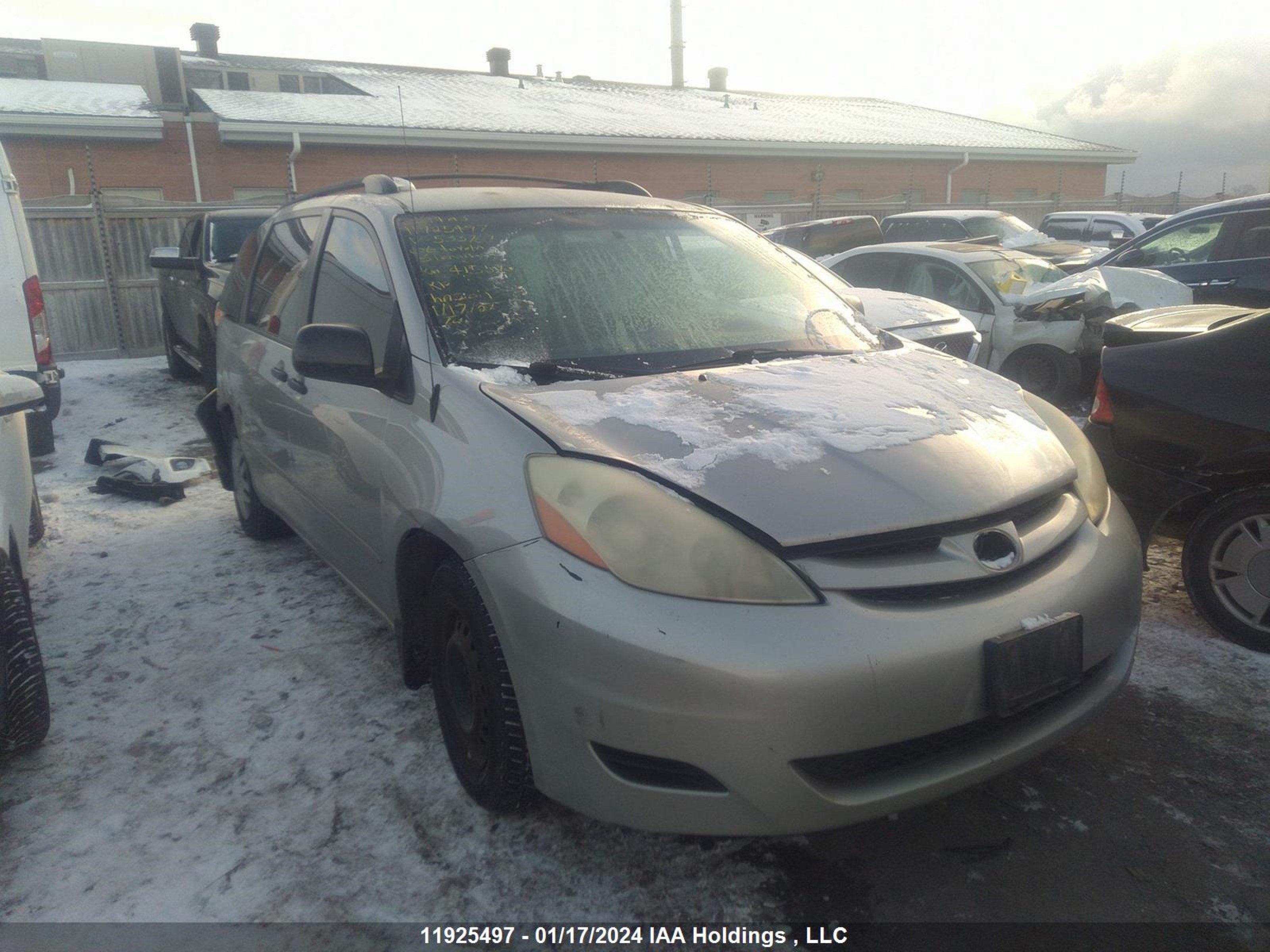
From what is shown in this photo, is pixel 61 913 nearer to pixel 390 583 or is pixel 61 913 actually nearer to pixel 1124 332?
pixel 390 583

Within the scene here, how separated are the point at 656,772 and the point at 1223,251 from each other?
8.33 metres

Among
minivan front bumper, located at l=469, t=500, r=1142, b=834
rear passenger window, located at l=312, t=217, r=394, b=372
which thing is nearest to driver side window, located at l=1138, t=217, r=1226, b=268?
minivan front bumper, located at l=469, t=500, r=1142, b=834

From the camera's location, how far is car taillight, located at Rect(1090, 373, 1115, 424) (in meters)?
3.62

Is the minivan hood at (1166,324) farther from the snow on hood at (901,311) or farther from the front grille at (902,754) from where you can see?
the front grille at (902,754)

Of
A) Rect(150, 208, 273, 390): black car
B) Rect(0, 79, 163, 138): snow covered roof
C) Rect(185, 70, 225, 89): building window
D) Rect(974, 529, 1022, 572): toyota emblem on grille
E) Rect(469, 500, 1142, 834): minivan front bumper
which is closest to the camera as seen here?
Rect(469, 500, 1142, 834): minivan front bumper

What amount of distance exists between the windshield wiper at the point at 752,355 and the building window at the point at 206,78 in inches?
937

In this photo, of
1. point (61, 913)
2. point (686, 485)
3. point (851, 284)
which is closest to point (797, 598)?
point (686, 485)

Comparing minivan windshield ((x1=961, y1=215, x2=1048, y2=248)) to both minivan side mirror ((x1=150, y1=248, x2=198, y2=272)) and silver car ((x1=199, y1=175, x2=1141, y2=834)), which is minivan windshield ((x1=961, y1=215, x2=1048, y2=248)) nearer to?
minivan side mirror ((x1=150, y1=248, x2=198, y2=272))

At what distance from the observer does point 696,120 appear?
23.5 m

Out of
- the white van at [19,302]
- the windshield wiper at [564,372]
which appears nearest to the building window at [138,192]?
the white van at [19,302]

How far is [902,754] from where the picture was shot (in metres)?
2.02

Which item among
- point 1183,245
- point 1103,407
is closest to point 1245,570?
point 1103,407

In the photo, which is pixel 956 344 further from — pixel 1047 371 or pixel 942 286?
pixel 942 286

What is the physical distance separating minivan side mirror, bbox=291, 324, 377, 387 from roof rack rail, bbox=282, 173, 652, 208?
79cm
